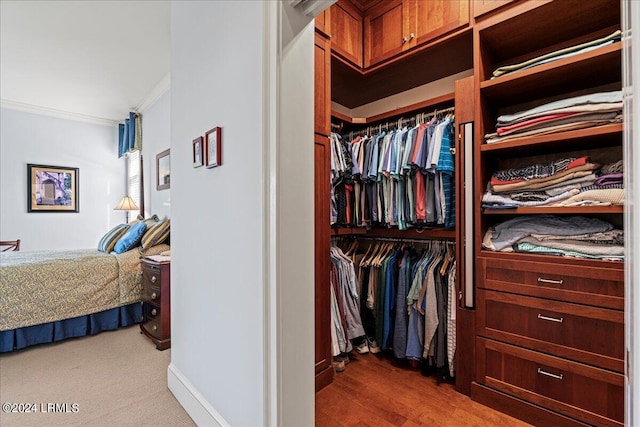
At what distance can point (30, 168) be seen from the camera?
4.38 meters

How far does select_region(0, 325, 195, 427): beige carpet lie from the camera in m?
1.63

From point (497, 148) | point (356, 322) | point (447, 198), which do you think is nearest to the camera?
point (497, 148)

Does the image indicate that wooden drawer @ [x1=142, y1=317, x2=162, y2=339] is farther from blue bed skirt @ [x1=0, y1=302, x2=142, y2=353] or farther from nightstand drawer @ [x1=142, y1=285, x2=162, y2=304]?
blue bed skirt @ [x1=0, y1=302, x2=142, y2=353]

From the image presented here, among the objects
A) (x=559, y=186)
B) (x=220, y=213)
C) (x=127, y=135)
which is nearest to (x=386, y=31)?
(x=559, y=186)

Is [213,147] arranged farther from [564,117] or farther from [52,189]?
[52,189]

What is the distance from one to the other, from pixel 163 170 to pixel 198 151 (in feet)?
8.60

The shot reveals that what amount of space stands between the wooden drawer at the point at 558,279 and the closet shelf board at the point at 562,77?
0.95 metres

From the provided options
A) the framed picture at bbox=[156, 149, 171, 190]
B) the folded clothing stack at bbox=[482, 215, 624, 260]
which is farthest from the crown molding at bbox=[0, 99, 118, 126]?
the folded clothing stack at bbox=[482, 215, 624, 260]

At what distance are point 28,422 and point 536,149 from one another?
10.5 ft

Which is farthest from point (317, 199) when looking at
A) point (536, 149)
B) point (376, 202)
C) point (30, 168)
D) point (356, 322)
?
point (30, 168)

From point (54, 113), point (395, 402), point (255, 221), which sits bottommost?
point (395, 402)

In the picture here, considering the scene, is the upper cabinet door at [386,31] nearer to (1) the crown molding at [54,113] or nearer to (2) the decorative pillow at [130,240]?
(2) the decorative pillow at [130,240]

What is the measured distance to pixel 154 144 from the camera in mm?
4117

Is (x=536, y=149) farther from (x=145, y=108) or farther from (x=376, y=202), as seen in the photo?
(x=145, y=108)
